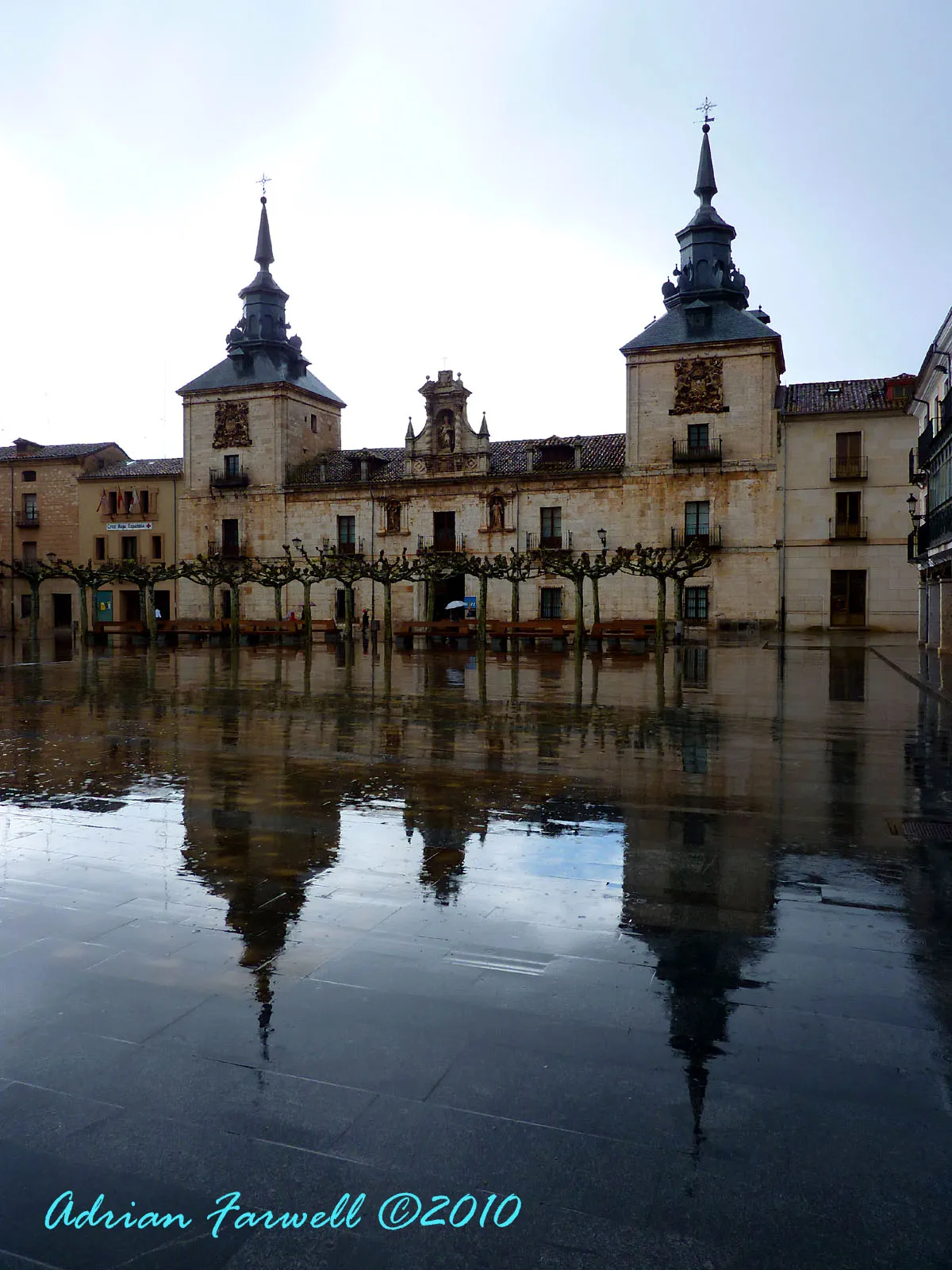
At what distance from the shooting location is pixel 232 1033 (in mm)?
3164

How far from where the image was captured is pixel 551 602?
39.1 metres

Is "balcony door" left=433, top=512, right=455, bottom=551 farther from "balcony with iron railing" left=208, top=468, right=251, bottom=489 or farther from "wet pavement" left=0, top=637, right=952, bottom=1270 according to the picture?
"wet pavement" left=0, top=637, right=952, bottom=1270

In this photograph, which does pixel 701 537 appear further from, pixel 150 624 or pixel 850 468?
pixel 150 624

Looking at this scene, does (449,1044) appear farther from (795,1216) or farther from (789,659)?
(789,659)

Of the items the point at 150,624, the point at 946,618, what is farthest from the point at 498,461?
the point at 946,618

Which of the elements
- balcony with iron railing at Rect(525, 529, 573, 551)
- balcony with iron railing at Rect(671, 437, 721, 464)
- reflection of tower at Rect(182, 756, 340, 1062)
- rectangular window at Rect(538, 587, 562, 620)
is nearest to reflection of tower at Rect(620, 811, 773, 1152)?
reflection of tower at Rect(182, 756, 340, 1062)

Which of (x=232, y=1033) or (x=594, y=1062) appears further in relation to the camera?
(x=232, y=1033)

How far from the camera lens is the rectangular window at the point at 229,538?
4381 centimetres

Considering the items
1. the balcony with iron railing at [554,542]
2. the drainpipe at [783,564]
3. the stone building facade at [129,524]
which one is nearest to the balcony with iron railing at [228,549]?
the stone building facade at [129,524]

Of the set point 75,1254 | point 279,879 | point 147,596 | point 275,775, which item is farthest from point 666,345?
point 75,1254

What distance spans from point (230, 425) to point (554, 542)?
16818mm

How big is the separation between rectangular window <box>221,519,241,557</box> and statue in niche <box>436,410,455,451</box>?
1059cm

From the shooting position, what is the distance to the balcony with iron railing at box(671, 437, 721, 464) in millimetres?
36281

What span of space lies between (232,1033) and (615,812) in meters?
3.62
